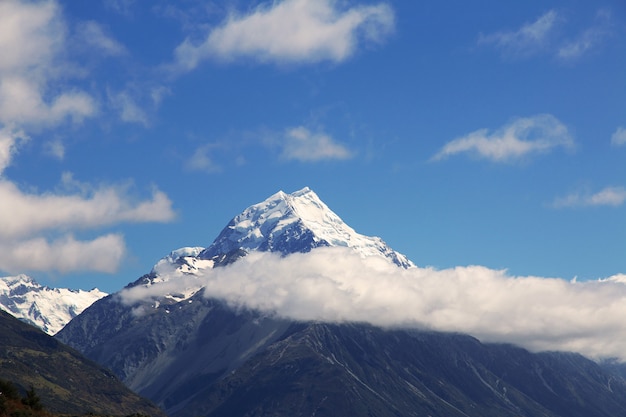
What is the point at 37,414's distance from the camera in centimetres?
16712

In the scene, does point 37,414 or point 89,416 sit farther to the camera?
point 89,416

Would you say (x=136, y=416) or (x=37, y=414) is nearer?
(x=37, y=414)

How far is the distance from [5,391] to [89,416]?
3035 cm

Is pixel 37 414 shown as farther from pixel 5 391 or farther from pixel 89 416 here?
pixel 89 416

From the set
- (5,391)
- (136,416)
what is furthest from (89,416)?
(5,391)

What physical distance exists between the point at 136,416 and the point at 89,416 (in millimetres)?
10703

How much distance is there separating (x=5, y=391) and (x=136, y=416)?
33.9m

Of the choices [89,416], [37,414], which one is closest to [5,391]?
Result: [37,414]

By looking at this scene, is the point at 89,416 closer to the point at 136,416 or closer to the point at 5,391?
the point at 136,416

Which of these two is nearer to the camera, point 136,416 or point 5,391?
point 5,391

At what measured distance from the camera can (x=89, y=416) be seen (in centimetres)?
19950

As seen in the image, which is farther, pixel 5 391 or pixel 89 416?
pixel 89 416

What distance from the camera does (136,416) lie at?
7795 inches

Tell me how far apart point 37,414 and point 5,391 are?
33.1 feet
